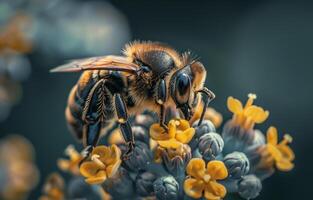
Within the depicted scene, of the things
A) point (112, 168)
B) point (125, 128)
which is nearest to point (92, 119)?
point (125, 128)

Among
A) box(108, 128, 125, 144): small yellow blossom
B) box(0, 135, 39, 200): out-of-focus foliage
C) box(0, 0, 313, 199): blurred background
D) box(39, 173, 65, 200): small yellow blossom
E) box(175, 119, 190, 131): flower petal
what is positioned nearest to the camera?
box(175, 119, 190, 131): flower petal

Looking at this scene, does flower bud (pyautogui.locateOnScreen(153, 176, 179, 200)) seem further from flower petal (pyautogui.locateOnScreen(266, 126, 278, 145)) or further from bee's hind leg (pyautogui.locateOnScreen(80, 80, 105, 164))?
flower petal (pyautogui.locateOnScreen(266, 126, 278, 145))

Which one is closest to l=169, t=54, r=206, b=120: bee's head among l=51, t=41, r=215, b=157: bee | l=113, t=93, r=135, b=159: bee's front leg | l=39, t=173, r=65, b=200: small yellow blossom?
l=51, t=41, r=215, b=157: bee

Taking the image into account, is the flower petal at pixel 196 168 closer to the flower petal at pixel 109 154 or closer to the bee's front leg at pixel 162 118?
A: the bee's front leg at pixel 162 118

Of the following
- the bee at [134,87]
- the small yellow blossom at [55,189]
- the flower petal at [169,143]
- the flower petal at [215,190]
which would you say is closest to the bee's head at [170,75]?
the bee at [134,87]

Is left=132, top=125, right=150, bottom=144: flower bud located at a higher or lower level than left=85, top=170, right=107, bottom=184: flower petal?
higher

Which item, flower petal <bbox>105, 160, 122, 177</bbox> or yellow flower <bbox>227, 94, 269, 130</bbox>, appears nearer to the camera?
flower petal <bbox>105, 160, 122, 177</bbox>

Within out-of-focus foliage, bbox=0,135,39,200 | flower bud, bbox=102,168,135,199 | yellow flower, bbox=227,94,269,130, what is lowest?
out-of-focus foliage, bbox=0,135,39,200

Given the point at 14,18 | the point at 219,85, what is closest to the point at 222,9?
the point at 219,85
